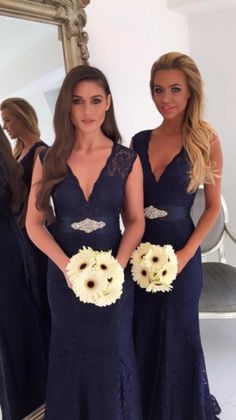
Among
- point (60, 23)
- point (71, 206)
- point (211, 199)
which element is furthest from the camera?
point (60, 23)

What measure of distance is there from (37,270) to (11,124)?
20.7 inches

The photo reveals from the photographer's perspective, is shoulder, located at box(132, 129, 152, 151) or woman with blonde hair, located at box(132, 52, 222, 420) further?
shoulder, located at box(132, 129, 152, 151)

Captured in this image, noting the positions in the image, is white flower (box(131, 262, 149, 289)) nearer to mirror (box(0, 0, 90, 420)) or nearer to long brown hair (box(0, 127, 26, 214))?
long brown hair (box(0, 127, 26, 214))

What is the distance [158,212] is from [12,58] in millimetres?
736

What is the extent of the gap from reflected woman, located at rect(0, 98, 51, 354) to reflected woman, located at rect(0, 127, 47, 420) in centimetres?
3

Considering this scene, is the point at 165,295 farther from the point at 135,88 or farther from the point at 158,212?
the point at 135,88

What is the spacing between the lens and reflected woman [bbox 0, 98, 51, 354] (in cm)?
140

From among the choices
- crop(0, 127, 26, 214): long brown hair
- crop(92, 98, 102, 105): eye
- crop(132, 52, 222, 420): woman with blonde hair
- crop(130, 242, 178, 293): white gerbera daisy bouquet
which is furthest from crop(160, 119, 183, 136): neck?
crop(0, 127, 26, 214): long brown hair

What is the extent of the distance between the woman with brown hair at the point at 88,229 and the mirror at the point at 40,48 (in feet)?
0.91

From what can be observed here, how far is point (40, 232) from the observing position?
1247 millimetres

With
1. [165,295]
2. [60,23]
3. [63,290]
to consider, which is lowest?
[165,295]

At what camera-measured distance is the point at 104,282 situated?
3.66 feet

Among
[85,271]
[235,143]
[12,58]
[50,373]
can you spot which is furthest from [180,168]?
[235,143]

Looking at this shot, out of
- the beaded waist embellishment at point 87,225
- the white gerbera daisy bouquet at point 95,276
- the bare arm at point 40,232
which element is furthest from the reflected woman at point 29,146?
the white gerbera daisy bouquet at point 95,276
